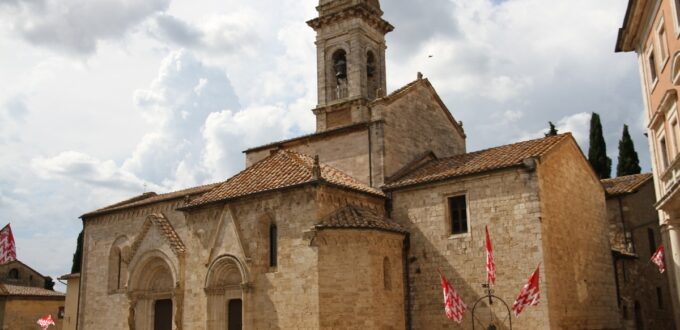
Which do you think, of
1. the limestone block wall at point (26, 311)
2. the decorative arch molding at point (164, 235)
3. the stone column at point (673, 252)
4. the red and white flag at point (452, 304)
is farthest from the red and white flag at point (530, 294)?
the limestone block wall at point (26, 311)

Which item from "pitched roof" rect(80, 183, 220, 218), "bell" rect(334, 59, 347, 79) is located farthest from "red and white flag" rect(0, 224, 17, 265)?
"bell" rect(334, 59, 347, 79)

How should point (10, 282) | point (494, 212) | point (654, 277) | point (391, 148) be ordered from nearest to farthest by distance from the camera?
point (494, 212) → point (391, 148) → point (654, 277) → point (10, 282)

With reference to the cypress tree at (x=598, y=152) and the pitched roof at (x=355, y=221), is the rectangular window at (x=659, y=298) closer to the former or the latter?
the cypress tree at (x=598, y=152)

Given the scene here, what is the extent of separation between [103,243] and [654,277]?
2409cm

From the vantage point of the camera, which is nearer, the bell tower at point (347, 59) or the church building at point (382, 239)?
the church building at point (382, 239)

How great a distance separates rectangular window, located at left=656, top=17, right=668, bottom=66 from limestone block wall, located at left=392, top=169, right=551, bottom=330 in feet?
15.4

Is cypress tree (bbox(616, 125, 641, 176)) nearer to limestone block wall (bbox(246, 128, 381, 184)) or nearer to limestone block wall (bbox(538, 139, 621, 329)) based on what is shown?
limestone block wall (bbox(538, 139, 621, 329))

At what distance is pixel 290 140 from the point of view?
83.8ft

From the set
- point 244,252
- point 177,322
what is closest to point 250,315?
point 244,252

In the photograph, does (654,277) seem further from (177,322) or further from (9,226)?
(9,226)

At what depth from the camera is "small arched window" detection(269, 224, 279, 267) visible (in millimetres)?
19656

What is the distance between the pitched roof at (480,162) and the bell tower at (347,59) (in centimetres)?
578

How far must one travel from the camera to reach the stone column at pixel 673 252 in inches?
657

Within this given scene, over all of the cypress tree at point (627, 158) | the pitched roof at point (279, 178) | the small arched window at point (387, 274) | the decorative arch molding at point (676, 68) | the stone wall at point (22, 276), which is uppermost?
the cypress tree at point (627, 158)
